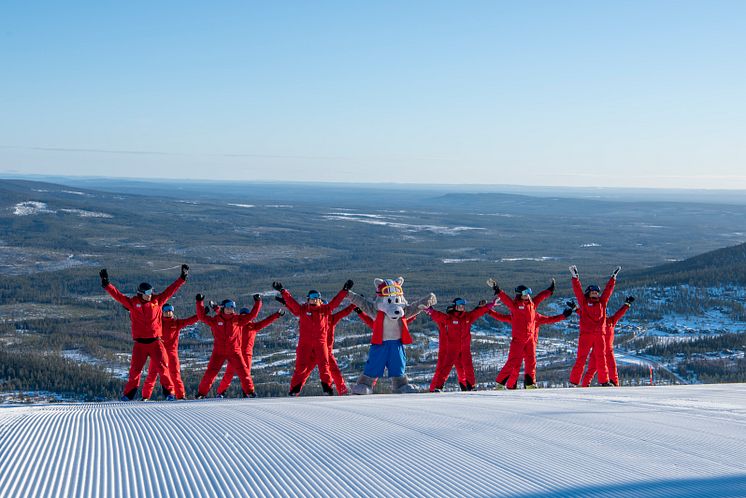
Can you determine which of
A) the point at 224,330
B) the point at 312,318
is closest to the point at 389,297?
the point at 312,318

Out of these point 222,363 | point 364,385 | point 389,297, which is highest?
point 389,297

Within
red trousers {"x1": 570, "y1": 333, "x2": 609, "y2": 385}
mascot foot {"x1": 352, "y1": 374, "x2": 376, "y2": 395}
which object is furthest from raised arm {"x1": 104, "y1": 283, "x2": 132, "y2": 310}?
red trousers {"x1": 570, "y1": 333, "x2": 609, "y2": 385}

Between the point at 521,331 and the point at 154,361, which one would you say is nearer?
the point at 154,361

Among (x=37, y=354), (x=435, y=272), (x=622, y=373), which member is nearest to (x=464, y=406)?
(x=622, y=373)

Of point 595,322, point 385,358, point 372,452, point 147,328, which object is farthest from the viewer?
point 595,322

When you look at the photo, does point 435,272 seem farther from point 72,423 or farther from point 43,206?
point 43,206

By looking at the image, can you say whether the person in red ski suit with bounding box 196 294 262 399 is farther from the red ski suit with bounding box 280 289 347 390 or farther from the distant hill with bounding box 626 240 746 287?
the distant hill with bounding box 626 240 746 287

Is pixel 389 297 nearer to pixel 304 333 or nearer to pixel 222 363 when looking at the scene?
pixel 304 333

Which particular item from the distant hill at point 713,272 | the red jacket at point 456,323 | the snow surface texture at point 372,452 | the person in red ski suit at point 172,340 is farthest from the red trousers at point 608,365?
the distant hill at point 713,272
